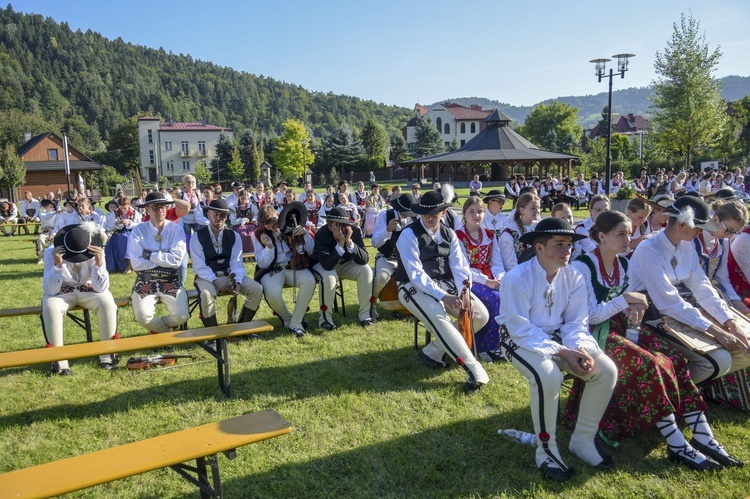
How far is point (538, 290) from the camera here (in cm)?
362

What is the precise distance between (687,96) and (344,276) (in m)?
23.8

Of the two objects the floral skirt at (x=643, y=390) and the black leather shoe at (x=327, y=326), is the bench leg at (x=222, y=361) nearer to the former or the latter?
the black leather shoe at (x=327, y=326)

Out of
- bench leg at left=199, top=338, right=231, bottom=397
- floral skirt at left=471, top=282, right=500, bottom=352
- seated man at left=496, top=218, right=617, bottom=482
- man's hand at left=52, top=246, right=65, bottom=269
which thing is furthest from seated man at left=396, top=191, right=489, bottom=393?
man's hand at left=52, top=246, right=65, bottom=269

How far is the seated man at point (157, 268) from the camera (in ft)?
18.9

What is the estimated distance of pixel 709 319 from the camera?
4.21 meters

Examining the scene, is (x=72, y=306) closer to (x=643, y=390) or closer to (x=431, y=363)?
(x=431, y=363)

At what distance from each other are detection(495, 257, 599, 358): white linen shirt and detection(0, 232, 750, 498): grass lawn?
2.63ft

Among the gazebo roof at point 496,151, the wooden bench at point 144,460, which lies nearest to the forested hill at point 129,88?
the gazebo roof at point 496,151

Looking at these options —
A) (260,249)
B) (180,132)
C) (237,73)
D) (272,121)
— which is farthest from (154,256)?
(237,73)

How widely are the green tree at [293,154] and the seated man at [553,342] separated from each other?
57.3 meters

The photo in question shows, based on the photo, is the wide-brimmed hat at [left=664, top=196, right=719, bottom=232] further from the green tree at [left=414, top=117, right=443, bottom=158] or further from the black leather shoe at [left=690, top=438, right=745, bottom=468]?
the green tree at [left=414, top=117, right=443, bottom=158]

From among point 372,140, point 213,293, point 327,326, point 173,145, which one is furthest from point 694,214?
point 173,145

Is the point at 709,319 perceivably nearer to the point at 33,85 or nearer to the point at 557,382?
the point at 557,382

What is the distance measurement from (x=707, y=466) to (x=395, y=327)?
12.4 feet
